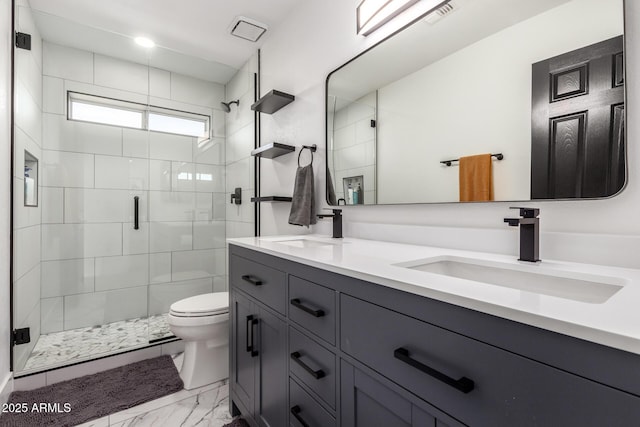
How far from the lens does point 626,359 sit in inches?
15.2

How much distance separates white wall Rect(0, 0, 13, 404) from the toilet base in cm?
90

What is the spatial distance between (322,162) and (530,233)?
1.24 m

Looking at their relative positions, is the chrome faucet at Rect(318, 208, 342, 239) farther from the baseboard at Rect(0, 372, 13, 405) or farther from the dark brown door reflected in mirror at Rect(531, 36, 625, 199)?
the baseboard at Rect(0, 372, 13, 405)

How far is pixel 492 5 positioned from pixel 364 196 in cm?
92

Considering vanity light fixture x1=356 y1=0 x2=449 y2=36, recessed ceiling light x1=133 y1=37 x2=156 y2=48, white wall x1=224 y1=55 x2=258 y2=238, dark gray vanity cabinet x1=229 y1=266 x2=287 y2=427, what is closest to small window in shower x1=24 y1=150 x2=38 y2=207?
recessed ceiling light x1=133 y1=37 x2=156 y2=48

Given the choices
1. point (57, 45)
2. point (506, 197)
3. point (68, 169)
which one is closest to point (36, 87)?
point (57, 45)

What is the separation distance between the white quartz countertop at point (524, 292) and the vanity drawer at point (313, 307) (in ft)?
0.26

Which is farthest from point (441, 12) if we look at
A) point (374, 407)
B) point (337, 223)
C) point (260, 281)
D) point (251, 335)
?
point (251, 335)

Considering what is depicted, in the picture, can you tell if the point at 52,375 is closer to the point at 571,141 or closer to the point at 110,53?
the point at 110,53

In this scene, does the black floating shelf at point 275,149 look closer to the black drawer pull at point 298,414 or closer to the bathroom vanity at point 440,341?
the bathroom vanity at point 440,341

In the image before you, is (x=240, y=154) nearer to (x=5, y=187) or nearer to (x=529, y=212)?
(x=5, y=187)

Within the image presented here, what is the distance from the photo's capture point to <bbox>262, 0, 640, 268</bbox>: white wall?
2.67 feet

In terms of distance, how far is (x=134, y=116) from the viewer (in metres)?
2.60

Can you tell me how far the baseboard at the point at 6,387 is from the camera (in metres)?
1.61
